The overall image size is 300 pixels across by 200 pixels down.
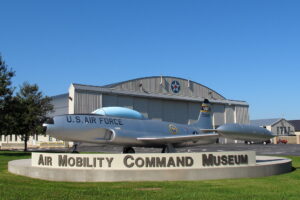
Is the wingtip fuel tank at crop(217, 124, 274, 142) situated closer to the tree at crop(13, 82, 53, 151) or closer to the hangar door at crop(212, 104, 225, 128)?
the tree at crop(13, 82, 53, 151)

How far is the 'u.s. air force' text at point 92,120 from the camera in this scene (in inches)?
641

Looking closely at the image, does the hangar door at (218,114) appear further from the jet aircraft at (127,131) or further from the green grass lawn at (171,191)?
the green grass lawn at (171,191)

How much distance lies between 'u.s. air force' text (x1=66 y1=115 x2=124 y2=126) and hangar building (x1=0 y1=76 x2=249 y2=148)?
32730 mm

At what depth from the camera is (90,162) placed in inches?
553

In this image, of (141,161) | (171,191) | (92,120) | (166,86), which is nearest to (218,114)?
(166,86)

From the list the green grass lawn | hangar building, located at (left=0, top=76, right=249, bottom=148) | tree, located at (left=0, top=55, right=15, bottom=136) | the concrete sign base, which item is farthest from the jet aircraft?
hangar building, located at (left=0, top=76, right=249, bottom=148)

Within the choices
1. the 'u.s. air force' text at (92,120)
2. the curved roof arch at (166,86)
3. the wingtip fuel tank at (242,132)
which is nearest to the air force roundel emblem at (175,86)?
the curved roof arch at (166,86)

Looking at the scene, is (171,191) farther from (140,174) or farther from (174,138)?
(174,138)

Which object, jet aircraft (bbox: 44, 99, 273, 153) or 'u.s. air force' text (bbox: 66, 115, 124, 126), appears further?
'u.s. air force' text (bbox: 66, 115, 124, 126)

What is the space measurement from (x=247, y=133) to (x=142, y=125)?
6028mm

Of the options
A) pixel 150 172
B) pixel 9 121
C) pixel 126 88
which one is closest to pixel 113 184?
pixel 150 172

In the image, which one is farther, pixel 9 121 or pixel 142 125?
pixel 9 121

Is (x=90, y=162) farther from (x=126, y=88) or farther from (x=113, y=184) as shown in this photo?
(x=126, y=88)

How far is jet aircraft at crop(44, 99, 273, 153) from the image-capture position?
16.1 meters
